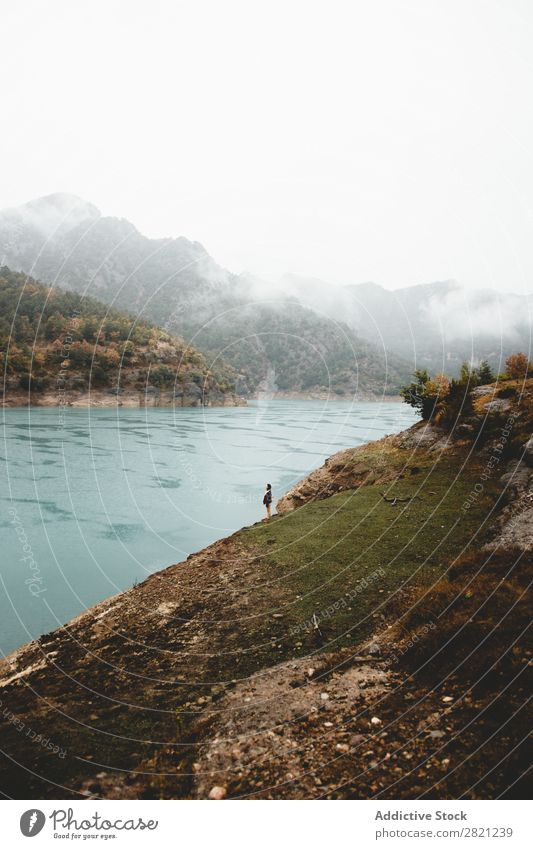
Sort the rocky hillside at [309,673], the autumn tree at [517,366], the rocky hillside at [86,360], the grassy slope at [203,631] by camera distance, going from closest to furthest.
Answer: the rocky hillside at [309,673] < the grassy slope at [203,631] < the autumn tree at [517,366] < the rocky hillside at [86,360]

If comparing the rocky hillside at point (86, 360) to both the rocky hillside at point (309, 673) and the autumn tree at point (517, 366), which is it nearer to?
the autumn tree at point (517, 366)

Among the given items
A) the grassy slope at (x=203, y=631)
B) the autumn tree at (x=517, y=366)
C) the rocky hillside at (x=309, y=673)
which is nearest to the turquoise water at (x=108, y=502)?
→ the grassy slope at (x=203, y=631)

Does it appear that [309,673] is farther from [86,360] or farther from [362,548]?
[86,360]

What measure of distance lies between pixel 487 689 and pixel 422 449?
A: 12.7m

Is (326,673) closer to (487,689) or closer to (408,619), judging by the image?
(408,619)

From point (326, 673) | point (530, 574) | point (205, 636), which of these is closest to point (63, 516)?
point (205, 636)

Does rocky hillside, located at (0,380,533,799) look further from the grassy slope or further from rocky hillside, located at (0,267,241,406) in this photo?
rocky hillside, located at (0,267,241,406)

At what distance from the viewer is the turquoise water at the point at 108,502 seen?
14180mm

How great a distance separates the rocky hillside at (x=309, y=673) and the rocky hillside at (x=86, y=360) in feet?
260

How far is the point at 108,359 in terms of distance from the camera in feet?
307

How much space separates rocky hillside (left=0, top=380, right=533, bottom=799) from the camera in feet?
14.5

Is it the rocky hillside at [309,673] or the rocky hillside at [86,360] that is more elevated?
the rocky hillside at [86,360]

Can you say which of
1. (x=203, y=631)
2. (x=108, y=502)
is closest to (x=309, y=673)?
(x=203, y=631)
